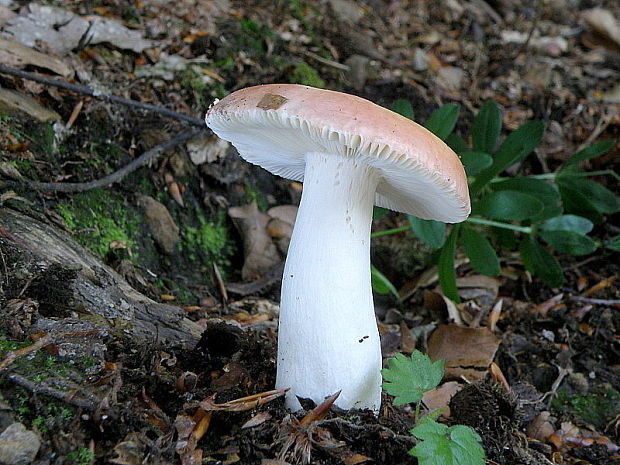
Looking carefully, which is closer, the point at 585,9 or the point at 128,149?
the point at 128,149

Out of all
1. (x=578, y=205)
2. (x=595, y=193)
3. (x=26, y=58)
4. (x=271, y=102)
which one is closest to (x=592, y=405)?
(x=578, y=205)

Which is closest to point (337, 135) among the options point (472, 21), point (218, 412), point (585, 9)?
point (218, 412)

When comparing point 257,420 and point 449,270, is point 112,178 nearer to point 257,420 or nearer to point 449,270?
point 257,420

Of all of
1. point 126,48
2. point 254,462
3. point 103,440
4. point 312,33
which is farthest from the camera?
point 312,33

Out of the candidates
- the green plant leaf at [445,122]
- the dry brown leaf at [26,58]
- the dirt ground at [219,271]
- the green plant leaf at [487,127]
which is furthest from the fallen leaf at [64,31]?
the green plant leaf at [487,127]

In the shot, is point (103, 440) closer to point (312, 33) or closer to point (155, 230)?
point (155, 230)

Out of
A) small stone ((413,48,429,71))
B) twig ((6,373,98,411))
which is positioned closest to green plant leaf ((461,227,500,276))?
twig ((6,373,98,411))
